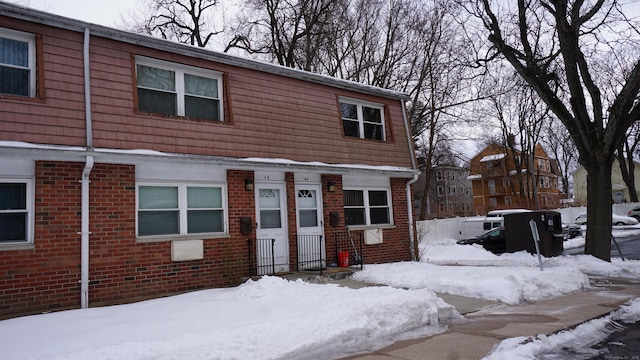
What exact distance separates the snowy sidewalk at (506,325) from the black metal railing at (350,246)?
431 cm

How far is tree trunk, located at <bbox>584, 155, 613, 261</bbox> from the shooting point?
12812 millimetres

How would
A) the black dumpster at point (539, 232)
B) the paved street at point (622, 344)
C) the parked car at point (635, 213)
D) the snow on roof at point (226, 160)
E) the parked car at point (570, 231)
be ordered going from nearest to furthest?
1. the paved street at point (622, 344)
2. the snow on roof at point (226, 160)
3. the black dumpster at point (539, 232)
4. the parked car at point (570, 231)
5. the parked car at point (635, 213)

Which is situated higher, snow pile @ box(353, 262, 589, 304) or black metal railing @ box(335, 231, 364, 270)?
black metal railing @ box(335, 231, 364, 270)

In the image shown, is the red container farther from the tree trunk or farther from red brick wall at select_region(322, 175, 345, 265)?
A: the tree trunk

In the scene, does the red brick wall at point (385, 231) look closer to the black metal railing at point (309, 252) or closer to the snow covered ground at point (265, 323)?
the black metal railing at point (309, 252)

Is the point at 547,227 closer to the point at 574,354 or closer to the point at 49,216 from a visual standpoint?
the point at 574,354

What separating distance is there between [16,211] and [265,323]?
4.97m

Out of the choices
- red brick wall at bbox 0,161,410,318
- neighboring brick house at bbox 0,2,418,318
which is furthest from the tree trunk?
red brick wall at bbox 0,161,410,318

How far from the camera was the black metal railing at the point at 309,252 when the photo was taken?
11008mm

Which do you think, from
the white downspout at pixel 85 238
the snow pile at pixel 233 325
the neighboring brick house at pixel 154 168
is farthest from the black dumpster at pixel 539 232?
the white downspout at pixel 85 238

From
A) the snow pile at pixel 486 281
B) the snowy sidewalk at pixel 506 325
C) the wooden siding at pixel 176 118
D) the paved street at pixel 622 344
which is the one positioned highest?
the wooden siding at pixel 176 118

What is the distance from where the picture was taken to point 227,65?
10.5 meters

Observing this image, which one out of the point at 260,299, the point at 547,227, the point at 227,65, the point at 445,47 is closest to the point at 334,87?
the point at 227,65

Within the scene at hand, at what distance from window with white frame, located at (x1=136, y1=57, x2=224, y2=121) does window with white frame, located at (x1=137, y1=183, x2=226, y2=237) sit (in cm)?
158
